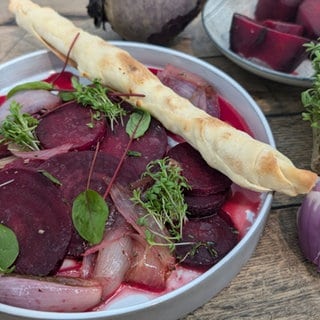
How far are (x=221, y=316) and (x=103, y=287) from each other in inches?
7.3

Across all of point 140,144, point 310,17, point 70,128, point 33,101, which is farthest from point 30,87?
point 310,17

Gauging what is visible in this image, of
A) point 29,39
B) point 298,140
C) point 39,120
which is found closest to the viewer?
point 39,120

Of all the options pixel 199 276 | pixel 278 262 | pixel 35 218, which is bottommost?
pixel 278 262

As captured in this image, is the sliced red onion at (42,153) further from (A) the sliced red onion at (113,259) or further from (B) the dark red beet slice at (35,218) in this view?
(A) the sliced red onion at (113,259)

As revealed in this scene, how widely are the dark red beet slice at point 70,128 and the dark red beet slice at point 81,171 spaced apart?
5cm

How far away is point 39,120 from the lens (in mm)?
1039

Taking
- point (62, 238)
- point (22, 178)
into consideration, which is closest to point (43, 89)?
point (22, 178)

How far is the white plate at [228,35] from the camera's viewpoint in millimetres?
1176

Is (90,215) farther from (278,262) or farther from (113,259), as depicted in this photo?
(278,262)

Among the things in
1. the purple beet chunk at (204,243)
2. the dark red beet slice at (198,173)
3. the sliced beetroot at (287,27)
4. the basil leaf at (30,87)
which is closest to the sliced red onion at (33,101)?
the basil leaf at (30,87)

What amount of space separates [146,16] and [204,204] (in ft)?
1.71

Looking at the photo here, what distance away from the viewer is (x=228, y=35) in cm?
133

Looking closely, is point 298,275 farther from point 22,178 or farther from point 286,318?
point 22,178

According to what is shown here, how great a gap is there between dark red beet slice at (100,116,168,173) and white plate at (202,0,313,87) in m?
0.27
